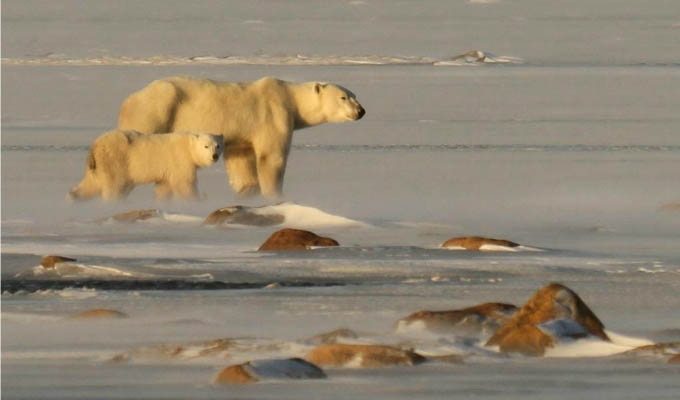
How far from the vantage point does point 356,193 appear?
816 cm

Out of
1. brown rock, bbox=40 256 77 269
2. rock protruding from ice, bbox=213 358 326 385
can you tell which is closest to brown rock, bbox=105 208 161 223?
brown rock, bbox=40 256 77 269

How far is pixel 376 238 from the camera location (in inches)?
257

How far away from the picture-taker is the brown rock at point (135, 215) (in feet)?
22.8

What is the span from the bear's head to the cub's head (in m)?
1.10

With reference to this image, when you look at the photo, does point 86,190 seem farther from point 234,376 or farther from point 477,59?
point 477,59

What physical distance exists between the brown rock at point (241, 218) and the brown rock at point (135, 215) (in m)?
0.26

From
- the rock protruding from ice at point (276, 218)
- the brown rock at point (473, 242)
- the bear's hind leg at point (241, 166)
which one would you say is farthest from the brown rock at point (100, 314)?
the bear's hind leg at point (241, 166)

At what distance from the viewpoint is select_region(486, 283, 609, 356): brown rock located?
168 inches

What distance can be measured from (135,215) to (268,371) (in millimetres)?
3153

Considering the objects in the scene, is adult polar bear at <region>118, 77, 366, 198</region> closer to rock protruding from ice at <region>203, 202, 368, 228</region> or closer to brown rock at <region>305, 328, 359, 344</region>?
rock protruding from ice at <region>203, 202, 368, 228</region>

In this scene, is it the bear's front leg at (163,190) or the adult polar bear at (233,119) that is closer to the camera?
the bear's front leg at (163,190)

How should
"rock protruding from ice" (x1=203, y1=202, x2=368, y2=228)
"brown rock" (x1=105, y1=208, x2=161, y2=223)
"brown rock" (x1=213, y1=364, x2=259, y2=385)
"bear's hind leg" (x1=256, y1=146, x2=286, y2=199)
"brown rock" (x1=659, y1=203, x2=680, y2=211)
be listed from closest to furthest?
"brown rock" (x1=213, y1=364, x2=259, y2=385) → "rock protruding from ice" (x1=203, y1=202, x2=368, y2=228) → "brown rock" (x1=105, y1=208, x2=161, y2=223) → "brown rock" (x1=659, y1=203, x2=680, y2=211) → "bear's hind leg" (x1=256, y1=146, x2=286, y2=199)

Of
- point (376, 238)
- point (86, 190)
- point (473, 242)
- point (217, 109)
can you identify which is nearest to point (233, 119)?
point (217, 109)

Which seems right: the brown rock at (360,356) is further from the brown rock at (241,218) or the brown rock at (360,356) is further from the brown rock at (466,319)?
the brown rock at (241,218)
